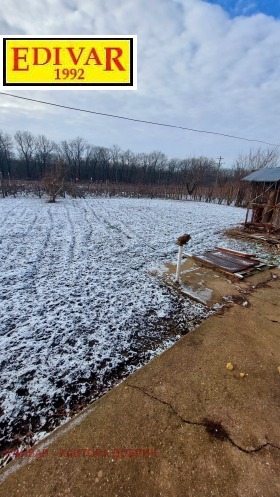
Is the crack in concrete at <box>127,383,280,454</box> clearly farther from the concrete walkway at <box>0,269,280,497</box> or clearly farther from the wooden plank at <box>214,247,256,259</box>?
the wooden plank at <box>214,247,256,259</box>

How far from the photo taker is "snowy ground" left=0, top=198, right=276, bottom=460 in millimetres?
2139

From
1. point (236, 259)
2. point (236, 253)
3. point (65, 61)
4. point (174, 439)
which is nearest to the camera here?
point (174, 439)

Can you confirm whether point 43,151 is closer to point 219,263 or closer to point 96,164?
point 96,164

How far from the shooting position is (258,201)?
31.4ft

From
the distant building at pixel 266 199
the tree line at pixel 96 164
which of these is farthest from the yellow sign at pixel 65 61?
the tree line at pixel 96 164

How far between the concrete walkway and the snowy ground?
252 millimetres

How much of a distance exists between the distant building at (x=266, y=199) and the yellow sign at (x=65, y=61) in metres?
6.51

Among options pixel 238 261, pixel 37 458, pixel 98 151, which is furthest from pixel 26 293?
pixel 98 151

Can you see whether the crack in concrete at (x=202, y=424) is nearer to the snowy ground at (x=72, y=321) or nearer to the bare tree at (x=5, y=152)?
the snowy ground at (x=72, y=321)

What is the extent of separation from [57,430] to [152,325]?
67.2 inches

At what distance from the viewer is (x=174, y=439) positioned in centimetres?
180

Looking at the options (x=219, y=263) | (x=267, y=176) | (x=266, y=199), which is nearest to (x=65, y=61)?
(x=219, y=263)

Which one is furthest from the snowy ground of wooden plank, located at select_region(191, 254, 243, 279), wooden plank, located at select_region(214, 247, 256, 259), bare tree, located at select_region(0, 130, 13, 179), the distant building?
bare tree, located at select_region(0, 130, 13, 179)

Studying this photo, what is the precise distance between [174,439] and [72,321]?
78.5 inches
